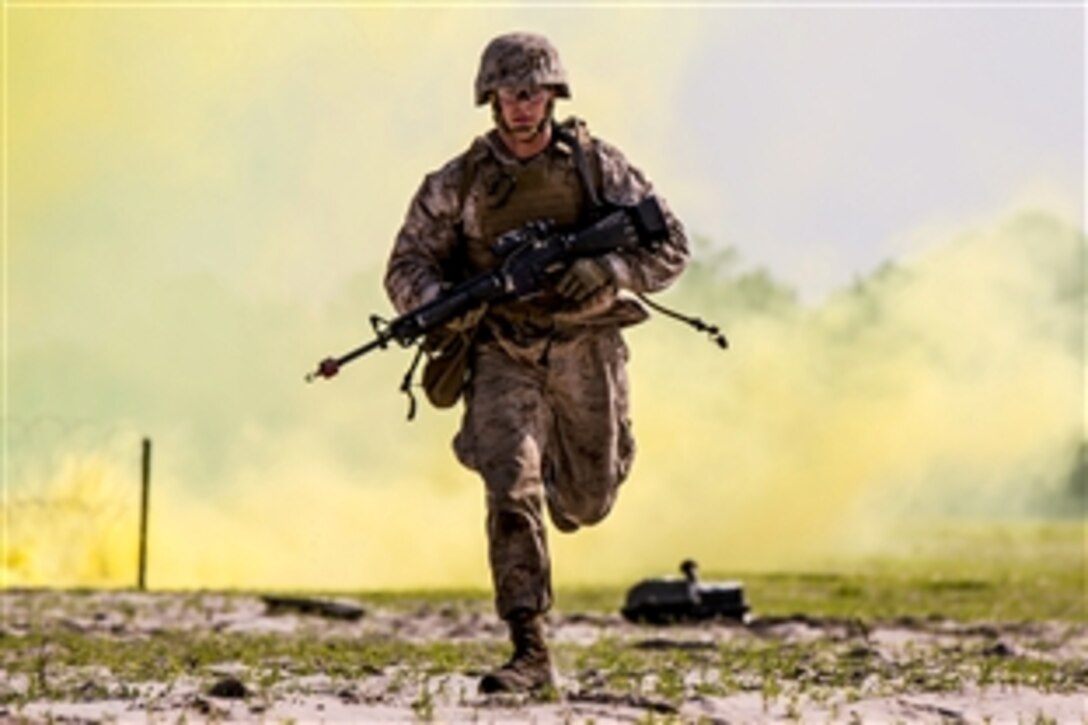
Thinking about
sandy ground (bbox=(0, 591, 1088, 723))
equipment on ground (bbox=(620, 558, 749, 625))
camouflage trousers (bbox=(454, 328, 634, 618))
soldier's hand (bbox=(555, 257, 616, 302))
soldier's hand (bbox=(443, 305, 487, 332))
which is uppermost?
soldier's hand (bbox=(555, 257, 616, 302))

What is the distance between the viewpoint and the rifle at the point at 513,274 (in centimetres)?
1001

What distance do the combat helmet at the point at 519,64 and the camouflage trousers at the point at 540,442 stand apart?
105 centimetres

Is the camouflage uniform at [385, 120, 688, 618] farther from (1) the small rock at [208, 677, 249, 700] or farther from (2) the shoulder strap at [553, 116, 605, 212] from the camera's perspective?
(1) the small rock at [208, 677, 249, 700]

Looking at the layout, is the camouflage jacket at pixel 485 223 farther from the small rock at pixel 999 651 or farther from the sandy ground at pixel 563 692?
the small rock at pixel 999 651

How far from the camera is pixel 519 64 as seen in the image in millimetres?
9977

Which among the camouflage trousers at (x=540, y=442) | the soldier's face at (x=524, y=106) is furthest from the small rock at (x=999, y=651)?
the soldier's face at (x=524, y=106)

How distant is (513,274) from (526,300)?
22cm

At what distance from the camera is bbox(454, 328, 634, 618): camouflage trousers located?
10.0m

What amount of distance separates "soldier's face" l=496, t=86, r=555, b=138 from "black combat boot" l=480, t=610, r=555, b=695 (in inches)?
74.4

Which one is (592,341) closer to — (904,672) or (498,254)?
(498,254)

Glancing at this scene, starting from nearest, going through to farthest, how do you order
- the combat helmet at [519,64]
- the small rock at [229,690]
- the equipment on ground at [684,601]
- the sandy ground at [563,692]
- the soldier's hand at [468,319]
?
A: the sandy ground at [563,692] < the small rock at [229,690] < the combat helmet at [519,64] < the soldier's hand at [468,319] < the equipment on ground at [684,601]

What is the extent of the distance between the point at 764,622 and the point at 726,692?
8.01 metres

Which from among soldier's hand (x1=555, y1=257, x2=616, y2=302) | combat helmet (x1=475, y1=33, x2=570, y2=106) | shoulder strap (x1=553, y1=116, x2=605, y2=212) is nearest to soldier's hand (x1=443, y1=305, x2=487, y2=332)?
soldier's hand (x1=555, y1=257, x2=616, y2=302)

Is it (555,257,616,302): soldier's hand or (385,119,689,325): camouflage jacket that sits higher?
(385,119,689,325): camouflage jacket
